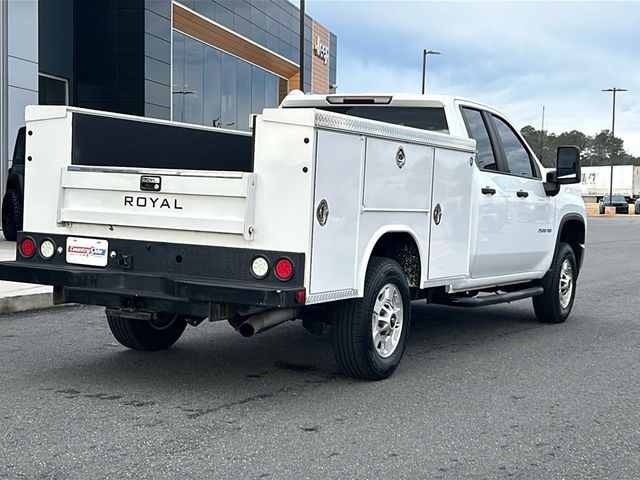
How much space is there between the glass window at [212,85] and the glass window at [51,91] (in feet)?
24.2

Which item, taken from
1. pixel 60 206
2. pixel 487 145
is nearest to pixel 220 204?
pixel 60 206

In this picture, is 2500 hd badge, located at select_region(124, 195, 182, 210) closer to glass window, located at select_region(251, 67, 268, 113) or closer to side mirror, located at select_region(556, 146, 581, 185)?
side mirror, located at select_region(556, 146, 581, 185)

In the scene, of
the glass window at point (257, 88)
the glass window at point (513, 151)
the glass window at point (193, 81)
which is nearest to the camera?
the glass window at point (513, 151)

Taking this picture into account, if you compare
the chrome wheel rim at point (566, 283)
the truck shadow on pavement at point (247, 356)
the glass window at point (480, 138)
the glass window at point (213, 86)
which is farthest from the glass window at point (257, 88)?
the glass window at point (480, 138)

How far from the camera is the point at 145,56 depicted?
78.3 feet

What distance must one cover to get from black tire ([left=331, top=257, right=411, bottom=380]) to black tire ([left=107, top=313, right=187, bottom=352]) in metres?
1.45

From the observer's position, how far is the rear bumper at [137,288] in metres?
4.91

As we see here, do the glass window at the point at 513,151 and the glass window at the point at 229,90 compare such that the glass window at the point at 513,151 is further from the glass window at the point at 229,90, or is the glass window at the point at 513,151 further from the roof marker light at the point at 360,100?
the glass window at the point at 229,90

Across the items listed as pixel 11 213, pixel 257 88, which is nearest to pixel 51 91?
pixel 11 213

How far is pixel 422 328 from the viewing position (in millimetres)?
8375

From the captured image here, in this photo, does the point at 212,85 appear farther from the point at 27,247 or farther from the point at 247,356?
the point at 27,247

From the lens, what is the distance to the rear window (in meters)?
7.08

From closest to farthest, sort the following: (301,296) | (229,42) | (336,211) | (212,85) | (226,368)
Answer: (301,296) < (336,211) < (226,368) < (212,85) < (229,42)

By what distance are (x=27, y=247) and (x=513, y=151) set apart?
469 cm
